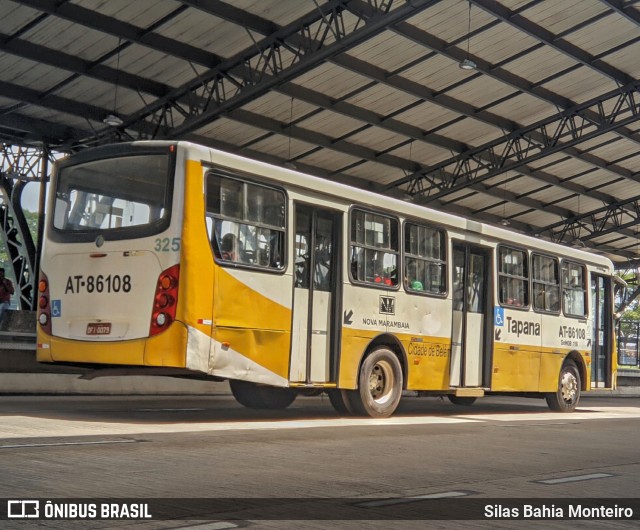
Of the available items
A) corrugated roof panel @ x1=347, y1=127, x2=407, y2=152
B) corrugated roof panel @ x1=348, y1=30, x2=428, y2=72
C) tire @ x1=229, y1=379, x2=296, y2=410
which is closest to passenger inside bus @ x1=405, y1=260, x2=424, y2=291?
tire @ x1=229, y1=379, x2=296, y2=410

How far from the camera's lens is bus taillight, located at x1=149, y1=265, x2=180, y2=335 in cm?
1136

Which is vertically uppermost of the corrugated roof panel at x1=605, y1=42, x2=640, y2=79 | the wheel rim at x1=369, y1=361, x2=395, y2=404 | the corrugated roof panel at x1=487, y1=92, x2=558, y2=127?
the corrugated roof panel at x1=605, y1=42, x2=640, y2=79

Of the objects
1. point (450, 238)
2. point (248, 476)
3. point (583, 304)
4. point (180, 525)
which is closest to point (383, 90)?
point (583, 304)

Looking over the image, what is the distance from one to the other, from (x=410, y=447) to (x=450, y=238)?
20.4 feet

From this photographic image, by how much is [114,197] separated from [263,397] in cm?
477

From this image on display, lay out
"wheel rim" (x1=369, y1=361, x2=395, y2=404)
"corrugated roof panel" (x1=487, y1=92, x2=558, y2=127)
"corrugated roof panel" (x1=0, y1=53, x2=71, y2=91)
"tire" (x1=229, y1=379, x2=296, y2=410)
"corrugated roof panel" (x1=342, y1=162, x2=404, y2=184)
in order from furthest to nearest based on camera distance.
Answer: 1. "corrugated roof panel" (x1=342, y1=162, x2=404, y2=184)
2. "corrugated roof panel" (x1=487, y1=92, x2=558, y2=127)
3. "corrugated roof panel" (x1=0, y1=53, x2=71, y2=91)
4. "tire" (x1=229, y1=379, x2=296, y2=410)
5. "wheel rim" (x1=369, y1=361, x2=395, y2=404)

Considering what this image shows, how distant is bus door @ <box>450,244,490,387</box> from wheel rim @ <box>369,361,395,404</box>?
5.46 ft

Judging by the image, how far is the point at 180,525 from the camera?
17.8 feet

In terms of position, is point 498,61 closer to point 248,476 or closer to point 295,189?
point 295,189

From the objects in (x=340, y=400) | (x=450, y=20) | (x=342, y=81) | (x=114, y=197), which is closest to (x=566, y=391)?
(x=340, y=400)

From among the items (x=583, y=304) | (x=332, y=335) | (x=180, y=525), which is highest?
(x=583, y=304)

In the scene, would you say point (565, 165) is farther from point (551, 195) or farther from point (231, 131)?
point (231, 131)

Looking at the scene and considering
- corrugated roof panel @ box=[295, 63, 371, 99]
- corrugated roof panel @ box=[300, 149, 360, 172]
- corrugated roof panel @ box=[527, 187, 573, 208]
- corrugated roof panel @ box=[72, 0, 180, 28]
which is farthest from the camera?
corrugated roof panel @ box=[527, 187, 573, 208]

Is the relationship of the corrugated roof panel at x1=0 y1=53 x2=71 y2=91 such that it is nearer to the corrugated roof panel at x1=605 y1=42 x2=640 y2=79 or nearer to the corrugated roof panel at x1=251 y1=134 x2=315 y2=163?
the corrugated roof panel at x1=251 y1=134 x2=315 y2=163
